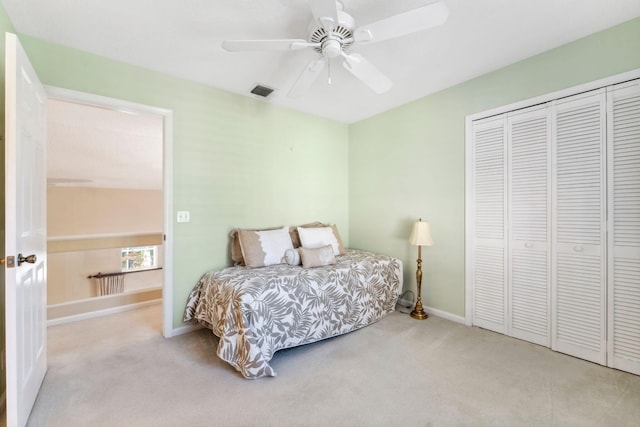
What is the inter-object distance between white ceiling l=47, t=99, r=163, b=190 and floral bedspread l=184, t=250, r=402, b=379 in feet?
5.99

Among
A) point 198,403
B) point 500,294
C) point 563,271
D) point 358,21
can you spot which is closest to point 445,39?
point 358,21

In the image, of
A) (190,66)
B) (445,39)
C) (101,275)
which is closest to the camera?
(445,39)

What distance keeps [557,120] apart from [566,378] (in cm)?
193

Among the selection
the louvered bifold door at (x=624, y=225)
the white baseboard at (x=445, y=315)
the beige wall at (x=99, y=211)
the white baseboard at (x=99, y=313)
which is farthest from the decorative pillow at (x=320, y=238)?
the beige wall at (x=99, y=211)

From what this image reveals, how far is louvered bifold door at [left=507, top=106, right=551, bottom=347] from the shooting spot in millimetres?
2281

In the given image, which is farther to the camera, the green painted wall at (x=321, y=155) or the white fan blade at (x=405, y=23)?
the green painted wall at (x=321, y=155)

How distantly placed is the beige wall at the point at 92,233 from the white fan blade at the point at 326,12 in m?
3.76

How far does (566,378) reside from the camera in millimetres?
1866

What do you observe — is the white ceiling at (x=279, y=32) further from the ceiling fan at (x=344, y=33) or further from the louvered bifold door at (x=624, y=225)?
the louvered bifold door at (x=624, y=225)

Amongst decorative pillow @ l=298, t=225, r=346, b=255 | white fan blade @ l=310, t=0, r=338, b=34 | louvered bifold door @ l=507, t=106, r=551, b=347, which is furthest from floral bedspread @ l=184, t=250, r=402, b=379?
white fan blade @ l=310, t=0, r=338, b=34

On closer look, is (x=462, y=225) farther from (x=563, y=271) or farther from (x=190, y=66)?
(x=190, y=66)

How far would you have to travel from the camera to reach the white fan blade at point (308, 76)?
1812mm

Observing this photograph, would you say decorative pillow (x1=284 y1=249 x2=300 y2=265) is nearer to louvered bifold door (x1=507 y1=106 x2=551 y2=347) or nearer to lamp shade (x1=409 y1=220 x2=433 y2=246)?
lamp shade (x1=409 y1=220 x2=433 y2=246)

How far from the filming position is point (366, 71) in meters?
1.93
